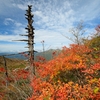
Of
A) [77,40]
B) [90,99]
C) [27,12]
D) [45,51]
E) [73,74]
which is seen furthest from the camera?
[77,40]

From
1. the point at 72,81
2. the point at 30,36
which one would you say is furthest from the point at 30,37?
the point at 72,81

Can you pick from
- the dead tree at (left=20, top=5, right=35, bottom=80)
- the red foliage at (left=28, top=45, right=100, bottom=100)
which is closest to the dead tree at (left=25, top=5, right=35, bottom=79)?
the dead tree at (left=20, top=5, right=35, bottom=80)

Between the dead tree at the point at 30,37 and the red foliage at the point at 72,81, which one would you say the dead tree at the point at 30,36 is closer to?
the dead tree at the point at 30,37

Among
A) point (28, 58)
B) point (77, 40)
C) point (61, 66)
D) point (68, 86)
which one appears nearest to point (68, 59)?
point (61, 66)

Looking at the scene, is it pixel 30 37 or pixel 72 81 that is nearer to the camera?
pixel 72 81

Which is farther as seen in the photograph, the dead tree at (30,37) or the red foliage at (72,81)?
the dead tree at (30,37)

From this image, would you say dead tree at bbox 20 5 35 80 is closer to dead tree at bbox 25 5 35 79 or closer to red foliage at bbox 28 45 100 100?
dead tree at bbox 25 5 35 79

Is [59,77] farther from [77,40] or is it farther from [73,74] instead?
[77,40]

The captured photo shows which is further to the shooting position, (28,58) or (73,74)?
(28,58)

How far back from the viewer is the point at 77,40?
98.9ft

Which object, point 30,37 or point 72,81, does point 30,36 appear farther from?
point 72,81

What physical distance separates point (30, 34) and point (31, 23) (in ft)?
3.82

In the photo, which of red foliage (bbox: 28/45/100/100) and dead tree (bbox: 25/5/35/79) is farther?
dead tree (bbox: 25/5/35/79)

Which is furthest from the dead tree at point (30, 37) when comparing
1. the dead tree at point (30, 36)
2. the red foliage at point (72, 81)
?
the red foliage at point (72, 81)
